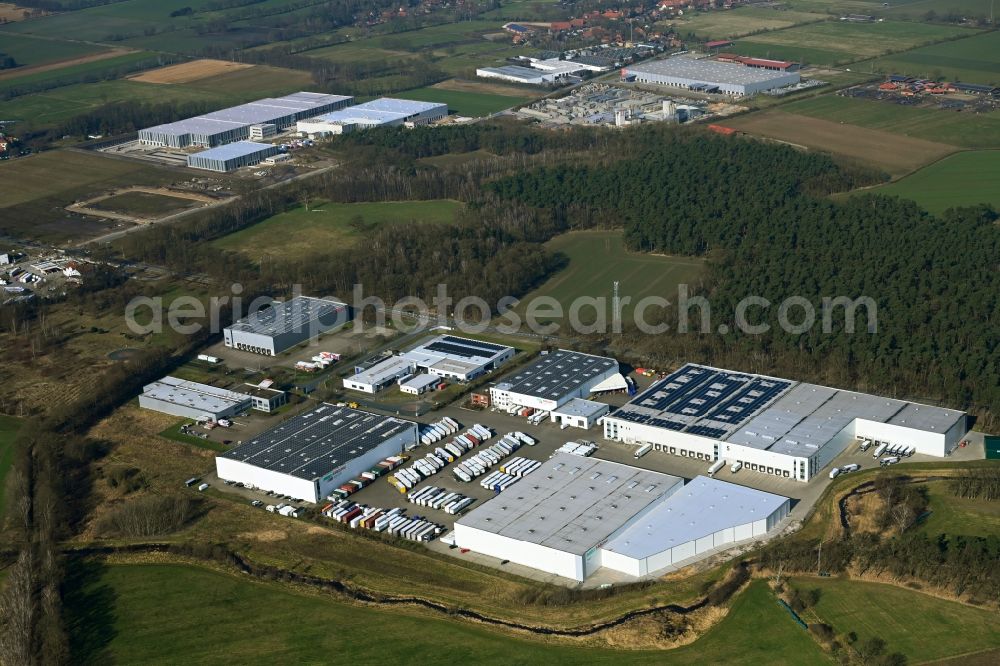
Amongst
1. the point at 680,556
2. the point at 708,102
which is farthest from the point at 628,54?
the point at 680,556

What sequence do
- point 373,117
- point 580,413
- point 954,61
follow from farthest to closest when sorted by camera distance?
point 954,61, point 373,117, point 580,413

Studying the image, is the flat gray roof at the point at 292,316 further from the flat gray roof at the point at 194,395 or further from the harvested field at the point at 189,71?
the harvested field at the point at 189,71

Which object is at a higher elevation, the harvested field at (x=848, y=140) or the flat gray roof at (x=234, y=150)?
the flat gray roof at (x=234, y=150)

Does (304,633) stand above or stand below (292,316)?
below

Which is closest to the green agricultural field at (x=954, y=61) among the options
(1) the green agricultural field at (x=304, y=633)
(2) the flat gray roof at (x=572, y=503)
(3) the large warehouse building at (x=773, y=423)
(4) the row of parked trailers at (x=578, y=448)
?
(3) the large warehouse building at (x=773, y=423)

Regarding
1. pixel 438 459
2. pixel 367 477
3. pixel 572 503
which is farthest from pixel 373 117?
pixel 572 503

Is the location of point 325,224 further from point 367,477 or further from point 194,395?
point 367,477
